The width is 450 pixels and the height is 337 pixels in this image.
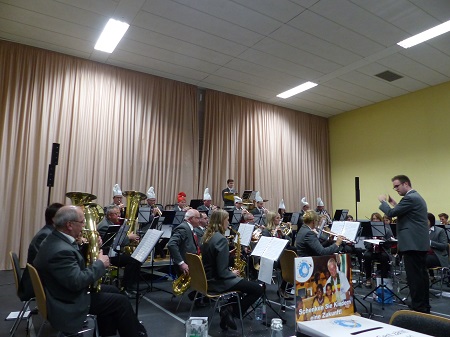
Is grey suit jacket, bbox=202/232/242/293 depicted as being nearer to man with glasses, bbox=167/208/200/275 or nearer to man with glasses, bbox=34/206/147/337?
man with glasses, bbox=167/208/200/275

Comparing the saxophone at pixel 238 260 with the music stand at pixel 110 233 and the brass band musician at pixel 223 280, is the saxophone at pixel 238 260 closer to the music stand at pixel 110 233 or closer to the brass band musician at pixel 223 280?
the brass band musician at pixel 223 280

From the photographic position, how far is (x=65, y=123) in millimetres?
7660

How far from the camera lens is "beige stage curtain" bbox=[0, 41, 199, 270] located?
7066 mm

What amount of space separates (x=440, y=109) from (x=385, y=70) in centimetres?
229

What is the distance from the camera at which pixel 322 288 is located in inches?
63.9

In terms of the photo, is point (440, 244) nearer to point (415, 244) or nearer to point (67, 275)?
point (415, 244)

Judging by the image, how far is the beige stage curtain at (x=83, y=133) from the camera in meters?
7.07

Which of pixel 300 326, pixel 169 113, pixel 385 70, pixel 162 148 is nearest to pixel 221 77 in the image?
pixel 169 113

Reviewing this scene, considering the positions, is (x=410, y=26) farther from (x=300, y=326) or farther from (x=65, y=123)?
(x=65, y=123)

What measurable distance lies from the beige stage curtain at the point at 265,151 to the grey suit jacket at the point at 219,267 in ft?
18.4

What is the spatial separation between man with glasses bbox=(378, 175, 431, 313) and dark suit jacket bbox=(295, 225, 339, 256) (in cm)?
87

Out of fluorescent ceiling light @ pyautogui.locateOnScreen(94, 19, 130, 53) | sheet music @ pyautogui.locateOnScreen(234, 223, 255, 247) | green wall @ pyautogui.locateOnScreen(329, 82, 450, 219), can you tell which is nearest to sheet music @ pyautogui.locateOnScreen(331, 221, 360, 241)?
sheet music @ pyautogui.locateOnScreen(234, 223, 255, 247)

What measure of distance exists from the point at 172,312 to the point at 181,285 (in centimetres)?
38

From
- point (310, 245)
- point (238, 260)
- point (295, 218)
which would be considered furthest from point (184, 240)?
point (295, 218)
